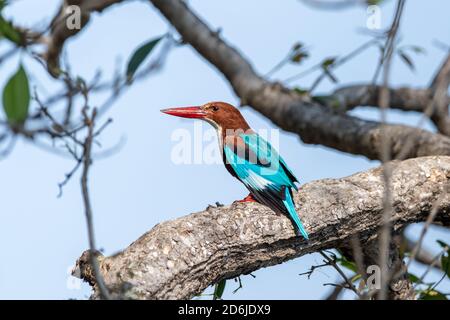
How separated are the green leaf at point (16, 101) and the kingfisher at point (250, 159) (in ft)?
4.26

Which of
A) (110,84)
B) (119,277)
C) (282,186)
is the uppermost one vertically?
(110,84)

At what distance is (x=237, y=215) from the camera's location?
327cm

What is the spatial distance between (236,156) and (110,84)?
0.90 m

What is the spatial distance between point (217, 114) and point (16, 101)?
1955 mm

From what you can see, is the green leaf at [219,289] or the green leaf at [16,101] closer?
the green leaf at [16,101]

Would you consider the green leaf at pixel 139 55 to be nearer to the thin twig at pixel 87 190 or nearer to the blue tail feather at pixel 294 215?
the blue tail feather at pixel 294 215

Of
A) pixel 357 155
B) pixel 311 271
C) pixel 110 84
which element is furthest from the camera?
pixel 357 155

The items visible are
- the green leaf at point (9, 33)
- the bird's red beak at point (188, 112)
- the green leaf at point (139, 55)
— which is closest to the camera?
the green leaf at point (9, 33)

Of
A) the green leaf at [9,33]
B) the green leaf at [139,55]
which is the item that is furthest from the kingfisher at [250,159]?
the green leaf at [9,33]

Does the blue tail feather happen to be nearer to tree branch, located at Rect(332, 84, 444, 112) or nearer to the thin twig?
the thin twig

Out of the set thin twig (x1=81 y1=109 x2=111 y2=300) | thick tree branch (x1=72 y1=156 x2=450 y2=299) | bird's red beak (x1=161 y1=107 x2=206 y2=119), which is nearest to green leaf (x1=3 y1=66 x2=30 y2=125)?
thin twig (x1=81 y1=109 x2=111 y2=300)

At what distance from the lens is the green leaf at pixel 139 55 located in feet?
10.5
